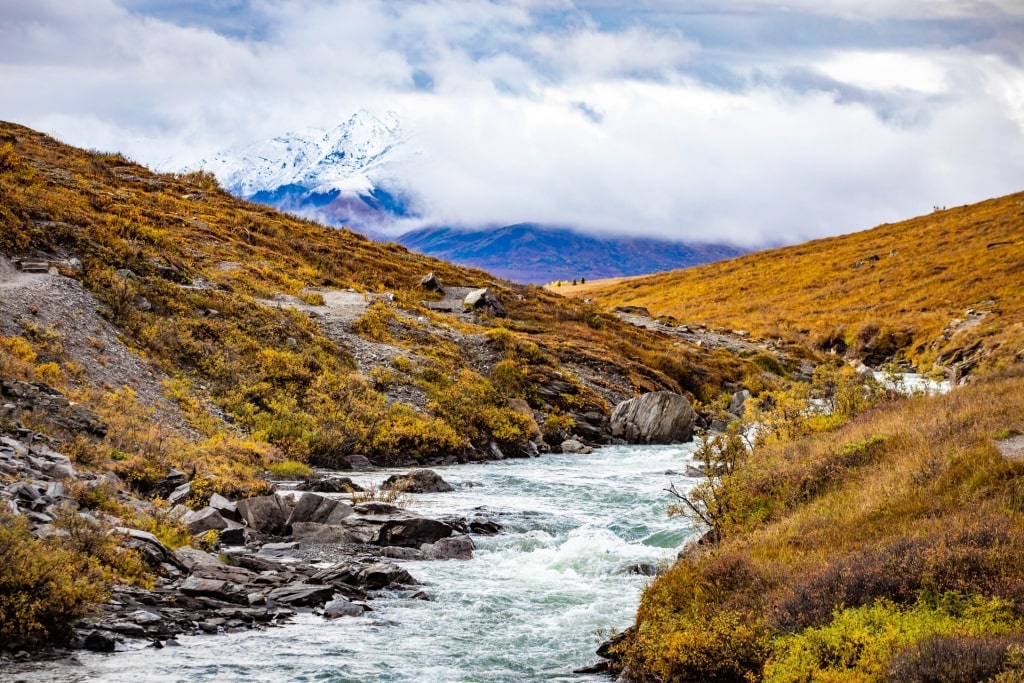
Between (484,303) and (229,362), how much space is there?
2251 cm

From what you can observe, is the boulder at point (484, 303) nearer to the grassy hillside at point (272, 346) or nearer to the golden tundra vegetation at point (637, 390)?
the grassy hillside at point (272, 346)

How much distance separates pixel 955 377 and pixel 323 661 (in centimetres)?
4480

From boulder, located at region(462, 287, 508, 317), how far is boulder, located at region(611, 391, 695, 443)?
49.0 feet

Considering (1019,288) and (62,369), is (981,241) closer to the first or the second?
(1019,288)

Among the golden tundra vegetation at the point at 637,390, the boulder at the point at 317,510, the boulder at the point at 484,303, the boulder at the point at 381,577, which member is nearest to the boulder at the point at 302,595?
the boulder at the point at 381,577

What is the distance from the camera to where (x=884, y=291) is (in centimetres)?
8750

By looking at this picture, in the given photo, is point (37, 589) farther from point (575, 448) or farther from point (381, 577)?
point (575, 448)

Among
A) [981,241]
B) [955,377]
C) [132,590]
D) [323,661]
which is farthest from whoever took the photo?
[981,241]

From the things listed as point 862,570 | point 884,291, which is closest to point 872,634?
point 862,570

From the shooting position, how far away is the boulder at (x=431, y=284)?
5344 cm

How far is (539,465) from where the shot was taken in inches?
1181

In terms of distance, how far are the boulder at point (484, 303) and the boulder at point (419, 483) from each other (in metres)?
26.0

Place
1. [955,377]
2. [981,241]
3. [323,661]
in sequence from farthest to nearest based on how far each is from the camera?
[981,241], [955,377], [323,661]

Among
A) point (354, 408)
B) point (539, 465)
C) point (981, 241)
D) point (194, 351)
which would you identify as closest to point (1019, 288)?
point (981, 241)
